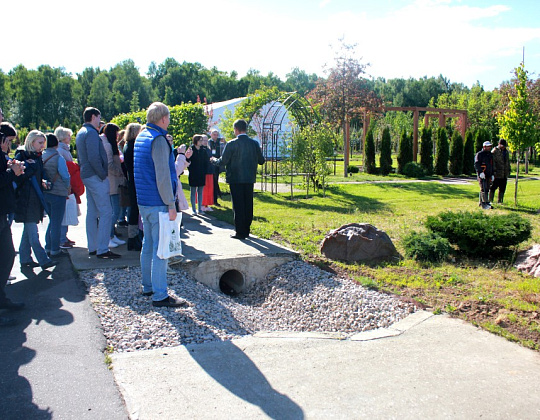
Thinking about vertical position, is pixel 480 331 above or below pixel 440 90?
below

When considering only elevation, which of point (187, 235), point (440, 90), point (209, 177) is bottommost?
point (187, 235)

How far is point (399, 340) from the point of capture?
14.9 ft

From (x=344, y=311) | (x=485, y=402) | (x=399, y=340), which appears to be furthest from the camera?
(x=344, y=311)

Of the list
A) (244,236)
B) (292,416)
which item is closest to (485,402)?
(292,416)

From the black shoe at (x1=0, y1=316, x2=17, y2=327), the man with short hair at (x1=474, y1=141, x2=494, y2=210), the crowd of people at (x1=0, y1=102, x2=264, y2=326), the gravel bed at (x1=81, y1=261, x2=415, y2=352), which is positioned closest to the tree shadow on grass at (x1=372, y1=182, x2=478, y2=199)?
the man with short hair at (x1=474, y1=141, x2=494, y2=210)

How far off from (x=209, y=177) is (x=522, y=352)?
28.4 feet

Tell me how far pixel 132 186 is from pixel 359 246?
3.43 m

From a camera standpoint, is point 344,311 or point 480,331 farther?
point 344,311

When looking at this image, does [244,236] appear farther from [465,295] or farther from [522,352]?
[522,352]

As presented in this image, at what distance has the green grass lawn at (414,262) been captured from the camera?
520 cm

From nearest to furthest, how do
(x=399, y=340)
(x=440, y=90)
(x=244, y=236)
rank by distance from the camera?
1. (x=399, y=340)
2. (x=244, y=236)
3. (x=440, y=90)

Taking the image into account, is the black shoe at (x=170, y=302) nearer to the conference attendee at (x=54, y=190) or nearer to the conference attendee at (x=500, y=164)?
the conference attendee at (x=54, y=190)

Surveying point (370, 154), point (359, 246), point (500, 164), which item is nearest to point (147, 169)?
point (359, 246)

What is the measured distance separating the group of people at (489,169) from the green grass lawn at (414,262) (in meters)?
0.41
